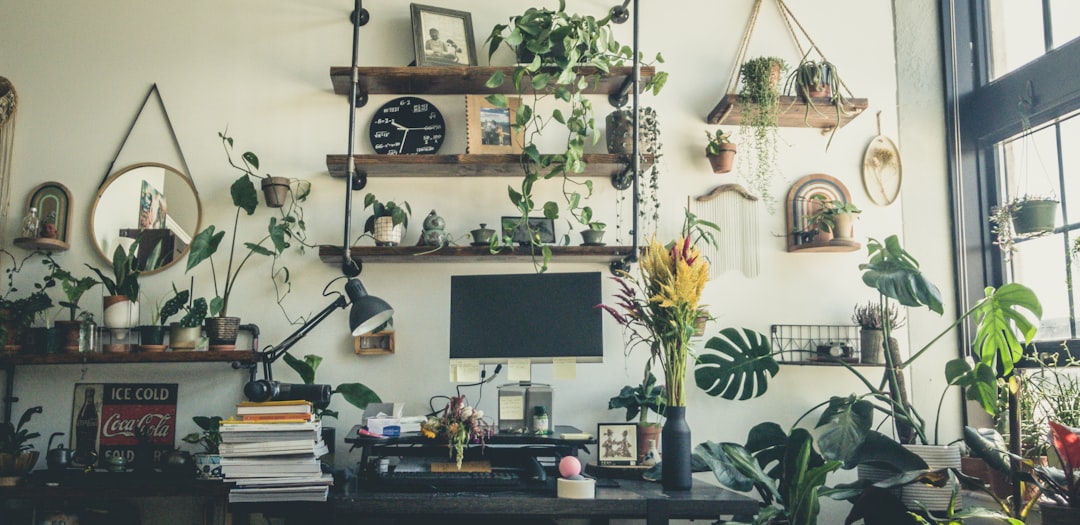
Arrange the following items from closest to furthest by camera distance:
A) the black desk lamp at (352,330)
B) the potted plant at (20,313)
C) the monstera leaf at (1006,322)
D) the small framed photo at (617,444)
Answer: the black desk lamp at (352,330)
the monstera leaf at (1006,322)
the small framed photo at (617,444)
the potted plant at (20,313)

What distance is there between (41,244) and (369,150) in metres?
1.33

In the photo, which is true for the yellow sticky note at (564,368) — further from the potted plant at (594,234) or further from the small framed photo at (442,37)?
the small framed photo at (442,37)

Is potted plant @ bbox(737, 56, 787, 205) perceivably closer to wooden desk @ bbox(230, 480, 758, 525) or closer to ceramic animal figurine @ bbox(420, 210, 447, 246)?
ceramic animal figurine @ bbox(420, 210, 447, 246)

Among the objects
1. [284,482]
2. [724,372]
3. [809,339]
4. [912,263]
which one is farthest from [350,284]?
[912,263]

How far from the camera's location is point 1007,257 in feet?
10.5

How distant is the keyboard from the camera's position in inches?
102

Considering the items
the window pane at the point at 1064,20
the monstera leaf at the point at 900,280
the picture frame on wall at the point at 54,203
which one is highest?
the window pane at the point at 1064,20

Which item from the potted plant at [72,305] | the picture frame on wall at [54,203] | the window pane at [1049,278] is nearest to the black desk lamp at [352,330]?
the potted plant at [72,305]

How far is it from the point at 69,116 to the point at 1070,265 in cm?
396

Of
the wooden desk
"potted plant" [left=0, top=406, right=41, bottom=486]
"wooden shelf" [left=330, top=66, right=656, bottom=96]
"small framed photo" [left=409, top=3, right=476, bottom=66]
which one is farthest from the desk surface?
"small framed photo" [left=409, top=3, right=476, bottom=66]

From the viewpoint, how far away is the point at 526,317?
306 centimetres

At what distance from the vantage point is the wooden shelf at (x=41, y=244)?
10.5 feet

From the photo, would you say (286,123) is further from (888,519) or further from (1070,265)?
(1070,265)

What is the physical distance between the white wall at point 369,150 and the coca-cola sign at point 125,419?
6 centimetres
